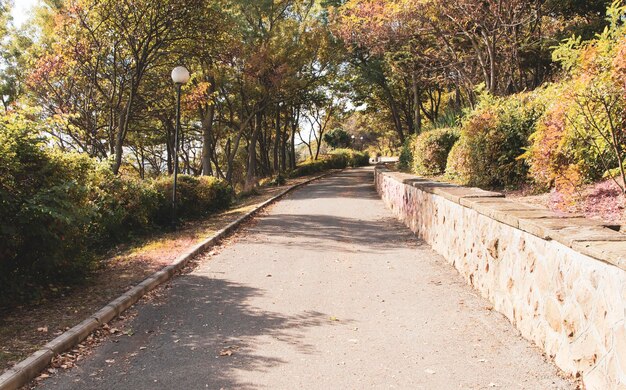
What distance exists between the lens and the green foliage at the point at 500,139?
10.3m

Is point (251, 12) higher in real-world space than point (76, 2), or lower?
A: higher

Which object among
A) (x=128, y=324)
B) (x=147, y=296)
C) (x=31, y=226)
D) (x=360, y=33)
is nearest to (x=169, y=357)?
(x=128, y=324)

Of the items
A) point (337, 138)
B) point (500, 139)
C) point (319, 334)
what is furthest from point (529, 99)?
point (337, 138)

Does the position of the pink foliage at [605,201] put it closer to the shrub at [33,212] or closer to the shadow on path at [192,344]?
the shadow on path at [192,344]

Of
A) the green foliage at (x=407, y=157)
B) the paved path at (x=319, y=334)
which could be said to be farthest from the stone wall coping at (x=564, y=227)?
the green foliage at (x=407, y=157)

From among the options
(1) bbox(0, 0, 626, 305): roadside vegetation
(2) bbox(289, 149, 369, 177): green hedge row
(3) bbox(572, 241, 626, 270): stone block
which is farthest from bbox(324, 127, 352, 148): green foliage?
(3) bbox(572, 241, 626, 270): stone block

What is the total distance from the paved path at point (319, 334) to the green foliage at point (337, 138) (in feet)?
171

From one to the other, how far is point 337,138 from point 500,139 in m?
49.6

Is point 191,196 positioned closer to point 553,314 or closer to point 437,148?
point 437,148

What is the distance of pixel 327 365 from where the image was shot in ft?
12.6

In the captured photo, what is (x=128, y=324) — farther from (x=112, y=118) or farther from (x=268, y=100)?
(x=268, y=100)

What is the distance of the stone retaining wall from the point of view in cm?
296

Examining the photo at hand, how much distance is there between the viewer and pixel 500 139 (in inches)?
411

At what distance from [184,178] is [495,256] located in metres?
9.23
